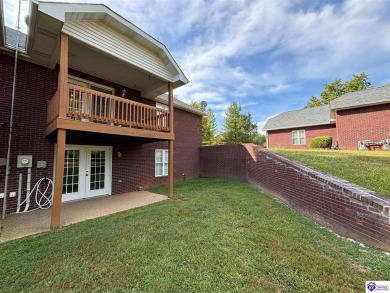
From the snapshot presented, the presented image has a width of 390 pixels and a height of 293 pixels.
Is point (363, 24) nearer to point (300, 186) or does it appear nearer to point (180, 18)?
point (180, 18)

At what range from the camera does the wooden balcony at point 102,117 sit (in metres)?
5.14

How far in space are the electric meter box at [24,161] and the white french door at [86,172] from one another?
4.07 ft

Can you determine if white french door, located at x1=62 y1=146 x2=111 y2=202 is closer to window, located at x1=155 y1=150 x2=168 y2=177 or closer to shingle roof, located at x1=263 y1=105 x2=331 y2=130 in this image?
window, located at x1=155 y1=150 x2=168 y2=177

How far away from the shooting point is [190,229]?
433 centimetres

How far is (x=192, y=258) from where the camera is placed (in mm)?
3145

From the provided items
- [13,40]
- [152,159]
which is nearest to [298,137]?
[152,159]

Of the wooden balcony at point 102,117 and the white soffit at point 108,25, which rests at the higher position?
the white soffit at point 108,25

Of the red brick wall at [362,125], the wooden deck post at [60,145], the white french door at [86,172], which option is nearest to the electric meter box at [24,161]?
the white french door at [86,172]

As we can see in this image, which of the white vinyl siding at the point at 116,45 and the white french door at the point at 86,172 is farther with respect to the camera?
the white french door at the point at 86,172

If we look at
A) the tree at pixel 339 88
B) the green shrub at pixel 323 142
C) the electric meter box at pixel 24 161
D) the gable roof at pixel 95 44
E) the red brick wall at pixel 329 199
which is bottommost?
the red brick wall at pixel 329 199

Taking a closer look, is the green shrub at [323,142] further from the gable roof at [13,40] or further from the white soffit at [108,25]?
the gable roof at [13,40]

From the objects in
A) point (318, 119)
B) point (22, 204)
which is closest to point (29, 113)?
point (22, 204)

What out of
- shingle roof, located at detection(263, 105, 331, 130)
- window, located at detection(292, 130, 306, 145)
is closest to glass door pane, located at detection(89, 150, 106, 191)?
shingle roof, located at detection(263, 105, 331, 130)

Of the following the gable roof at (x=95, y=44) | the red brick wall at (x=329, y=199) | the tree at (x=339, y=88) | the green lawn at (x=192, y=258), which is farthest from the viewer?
the tree at (x=339, y=88)
